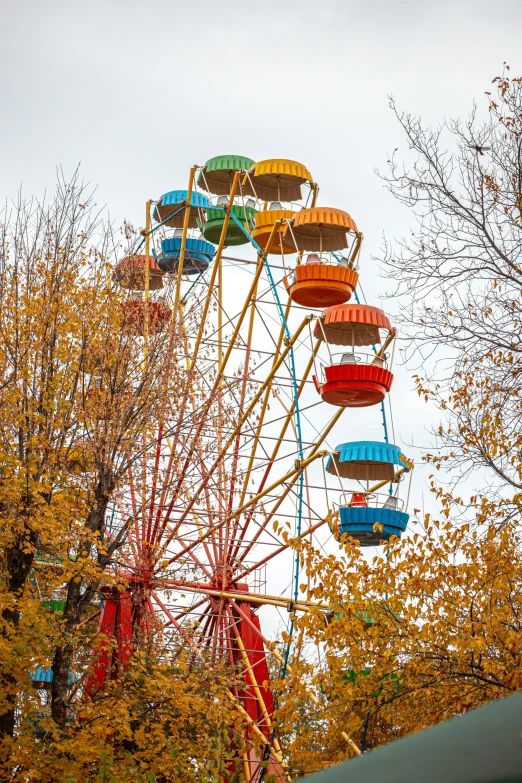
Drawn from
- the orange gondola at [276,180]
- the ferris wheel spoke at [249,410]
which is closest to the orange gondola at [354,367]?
the ferris wheel spoke at [249,410]

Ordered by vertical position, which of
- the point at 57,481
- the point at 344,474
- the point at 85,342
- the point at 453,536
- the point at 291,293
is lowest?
the point at 453,536

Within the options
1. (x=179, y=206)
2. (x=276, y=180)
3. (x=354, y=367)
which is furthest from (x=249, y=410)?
(x=179, y=206)

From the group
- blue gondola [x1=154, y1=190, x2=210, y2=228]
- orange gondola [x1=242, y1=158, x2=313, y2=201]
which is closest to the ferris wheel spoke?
orange gondola [x1=242, y1=158, x2=313, y2=201]

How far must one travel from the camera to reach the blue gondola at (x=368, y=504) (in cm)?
1930

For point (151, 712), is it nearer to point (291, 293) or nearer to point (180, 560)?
point (180, 560)

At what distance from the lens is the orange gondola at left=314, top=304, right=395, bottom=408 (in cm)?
1897

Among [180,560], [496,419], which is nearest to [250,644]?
[180,560]

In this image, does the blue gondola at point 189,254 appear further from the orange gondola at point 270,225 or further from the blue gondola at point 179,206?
the orange gondola at point 270,225

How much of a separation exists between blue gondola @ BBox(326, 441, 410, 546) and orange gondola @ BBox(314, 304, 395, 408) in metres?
1.12

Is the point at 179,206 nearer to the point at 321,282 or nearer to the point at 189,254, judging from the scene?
the point at 189,254

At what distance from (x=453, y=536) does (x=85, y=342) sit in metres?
5.26

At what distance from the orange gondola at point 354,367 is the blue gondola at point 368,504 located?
1.12 meters

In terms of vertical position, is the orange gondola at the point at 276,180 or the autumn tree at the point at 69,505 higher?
the orange gondola at the point at 276,180

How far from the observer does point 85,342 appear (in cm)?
1344
